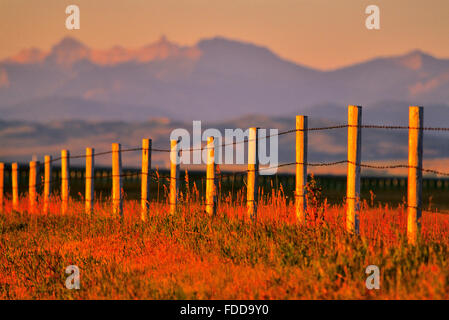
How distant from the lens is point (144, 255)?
11.0 metres

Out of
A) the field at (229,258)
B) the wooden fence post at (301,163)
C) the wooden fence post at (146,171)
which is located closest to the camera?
the field at (229,258)

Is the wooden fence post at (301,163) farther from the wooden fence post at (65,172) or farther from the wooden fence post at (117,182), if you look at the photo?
the wooden fence post at (65,172)

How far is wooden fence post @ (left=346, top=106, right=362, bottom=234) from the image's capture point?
11258mm

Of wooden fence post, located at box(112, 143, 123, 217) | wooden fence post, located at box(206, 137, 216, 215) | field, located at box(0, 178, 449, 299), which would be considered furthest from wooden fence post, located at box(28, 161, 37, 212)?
wooden fence post, located at box(206, 137, 216, 215)

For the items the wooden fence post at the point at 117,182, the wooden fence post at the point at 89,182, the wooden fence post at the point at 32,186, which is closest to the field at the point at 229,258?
the wooden fence post at the point at 117,182

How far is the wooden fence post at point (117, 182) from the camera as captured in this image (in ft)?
55.1

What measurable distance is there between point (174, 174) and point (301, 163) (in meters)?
4.09

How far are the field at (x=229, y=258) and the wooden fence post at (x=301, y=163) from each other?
11.6 inches

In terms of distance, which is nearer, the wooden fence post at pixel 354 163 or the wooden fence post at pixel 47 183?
the wooden fence post at pixel 354 163

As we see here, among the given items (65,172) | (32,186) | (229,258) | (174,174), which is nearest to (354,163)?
(229,258)

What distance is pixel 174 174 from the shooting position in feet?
50.5

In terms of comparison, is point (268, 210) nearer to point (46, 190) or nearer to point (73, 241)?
point (73, 241)

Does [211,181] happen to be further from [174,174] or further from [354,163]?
[354,163]
